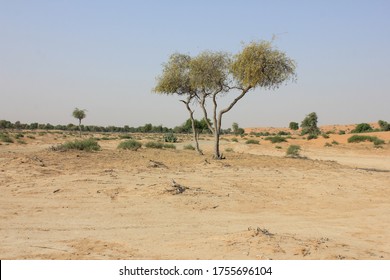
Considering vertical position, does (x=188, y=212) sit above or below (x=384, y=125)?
below

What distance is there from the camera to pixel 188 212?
380 inches

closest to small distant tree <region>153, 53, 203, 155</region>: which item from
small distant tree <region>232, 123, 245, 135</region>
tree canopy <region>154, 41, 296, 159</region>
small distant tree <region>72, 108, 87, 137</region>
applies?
tree canopy <region>154, 41, 296, 159</region>

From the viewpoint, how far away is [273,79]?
67.5ft

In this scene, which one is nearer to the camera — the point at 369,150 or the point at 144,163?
the point at 144,163

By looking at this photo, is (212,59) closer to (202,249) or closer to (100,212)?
(100,212)

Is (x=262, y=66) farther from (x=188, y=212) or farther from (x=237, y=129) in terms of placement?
(x=237, y=129)

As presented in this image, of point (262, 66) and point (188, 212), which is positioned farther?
point (262, 66)

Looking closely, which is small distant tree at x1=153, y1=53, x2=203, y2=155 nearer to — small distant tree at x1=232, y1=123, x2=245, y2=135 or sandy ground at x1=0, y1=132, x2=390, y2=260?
sandy ground at x1=0, y1=132, x2=390, y2=260

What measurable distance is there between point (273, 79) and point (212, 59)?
368 cm

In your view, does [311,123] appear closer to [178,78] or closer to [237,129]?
[237,129]

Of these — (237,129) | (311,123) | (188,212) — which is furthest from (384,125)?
(188,212)

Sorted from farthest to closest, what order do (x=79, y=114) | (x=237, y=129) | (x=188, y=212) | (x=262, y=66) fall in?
(x=237, y=129), (x=79, y=114), (x=262, y=66), (x=188, y=212)

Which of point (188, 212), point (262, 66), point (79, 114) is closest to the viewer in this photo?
point (188, 212)
